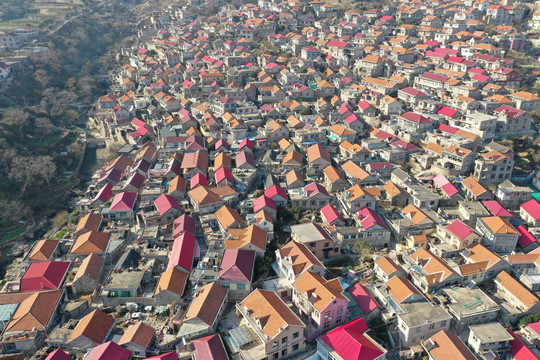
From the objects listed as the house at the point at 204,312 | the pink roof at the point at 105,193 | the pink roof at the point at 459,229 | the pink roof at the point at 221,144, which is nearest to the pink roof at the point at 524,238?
the pink roof at the point at 459,229

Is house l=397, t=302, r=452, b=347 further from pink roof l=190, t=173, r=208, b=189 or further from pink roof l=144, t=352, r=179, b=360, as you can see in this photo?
pink roof l=190, t=173, r=208, b=189

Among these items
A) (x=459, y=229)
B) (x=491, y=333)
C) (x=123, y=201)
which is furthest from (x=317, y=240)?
(x=123, y=201)

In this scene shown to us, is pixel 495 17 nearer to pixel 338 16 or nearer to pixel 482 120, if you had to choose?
pixel 338 16

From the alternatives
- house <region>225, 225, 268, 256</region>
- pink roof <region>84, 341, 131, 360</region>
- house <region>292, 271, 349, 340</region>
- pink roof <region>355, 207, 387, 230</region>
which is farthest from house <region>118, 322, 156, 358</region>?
pink roof <region>355, 207, 387, 230</region>

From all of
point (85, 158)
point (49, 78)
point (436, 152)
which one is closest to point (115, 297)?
point (85, 158)

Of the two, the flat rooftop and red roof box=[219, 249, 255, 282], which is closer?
the flat rooftop

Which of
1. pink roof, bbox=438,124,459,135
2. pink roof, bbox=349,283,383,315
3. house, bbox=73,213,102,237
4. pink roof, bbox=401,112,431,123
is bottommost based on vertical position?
pink roof, bbox=349,283,383,315
